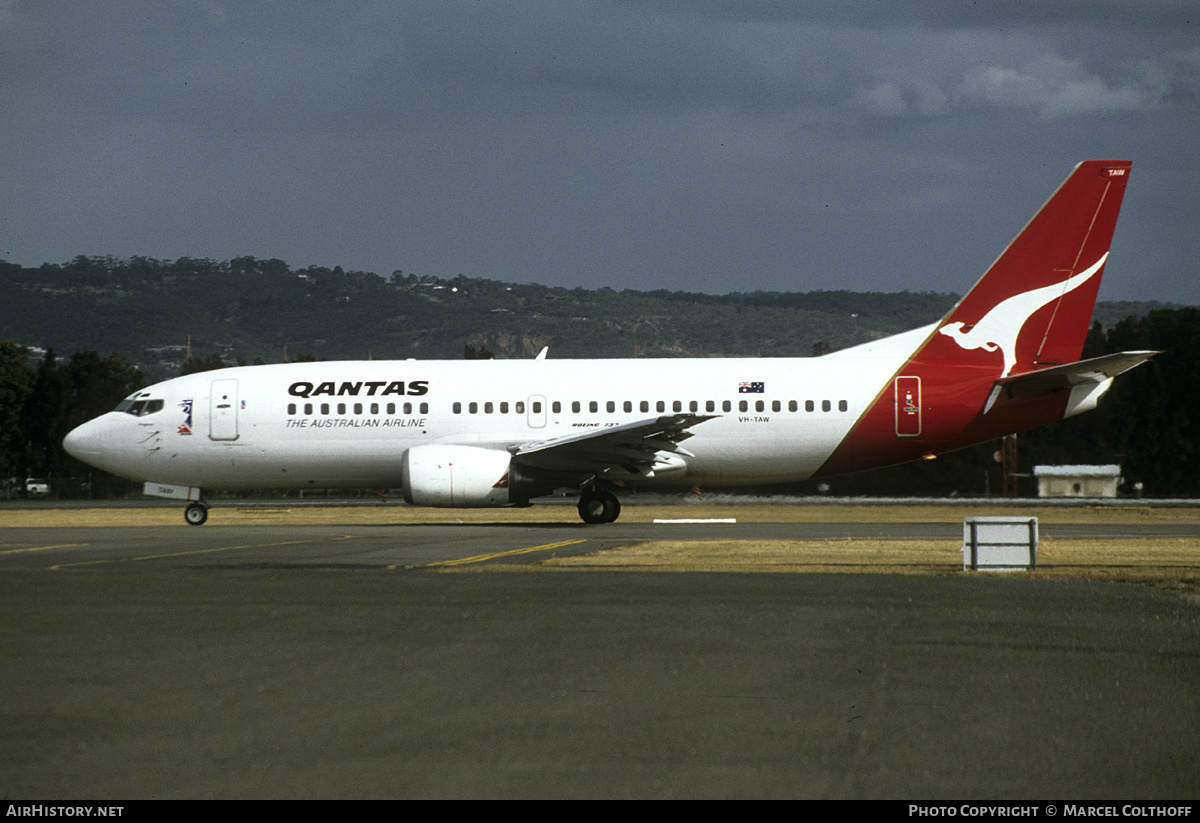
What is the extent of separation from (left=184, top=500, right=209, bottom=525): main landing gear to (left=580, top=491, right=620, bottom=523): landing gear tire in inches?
352

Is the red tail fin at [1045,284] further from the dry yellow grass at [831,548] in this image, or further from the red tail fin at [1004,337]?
the dry yellow grass at [831,548]

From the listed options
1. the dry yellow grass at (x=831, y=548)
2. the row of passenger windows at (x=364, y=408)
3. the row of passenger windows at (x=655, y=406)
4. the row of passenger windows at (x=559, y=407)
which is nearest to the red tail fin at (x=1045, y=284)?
the row of passenger windows at (x=655, y=406)

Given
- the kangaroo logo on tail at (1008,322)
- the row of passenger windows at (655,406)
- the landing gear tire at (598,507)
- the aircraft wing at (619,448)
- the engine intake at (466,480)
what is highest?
the kangaroo logo on tail at (1008,322)

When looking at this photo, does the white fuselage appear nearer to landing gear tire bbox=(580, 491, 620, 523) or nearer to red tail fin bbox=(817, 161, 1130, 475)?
red tail fin bbox=(817, 161, 1130, 475)

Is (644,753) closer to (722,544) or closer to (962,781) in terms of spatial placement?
(962,781)

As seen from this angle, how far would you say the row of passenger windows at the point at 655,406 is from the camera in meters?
28.0

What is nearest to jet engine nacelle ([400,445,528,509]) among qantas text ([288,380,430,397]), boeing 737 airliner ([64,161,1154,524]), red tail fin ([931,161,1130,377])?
boeing 737 airliner ([64,161,1154,524])

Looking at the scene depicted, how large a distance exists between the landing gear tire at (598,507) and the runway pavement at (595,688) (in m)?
13.5

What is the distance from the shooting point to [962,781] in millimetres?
5223

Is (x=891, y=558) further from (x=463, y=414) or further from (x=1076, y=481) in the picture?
(x=1076, y=481)

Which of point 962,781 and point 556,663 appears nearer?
point 962,781

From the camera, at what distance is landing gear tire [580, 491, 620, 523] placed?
1081 inches

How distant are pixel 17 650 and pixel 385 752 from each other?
4.35m
